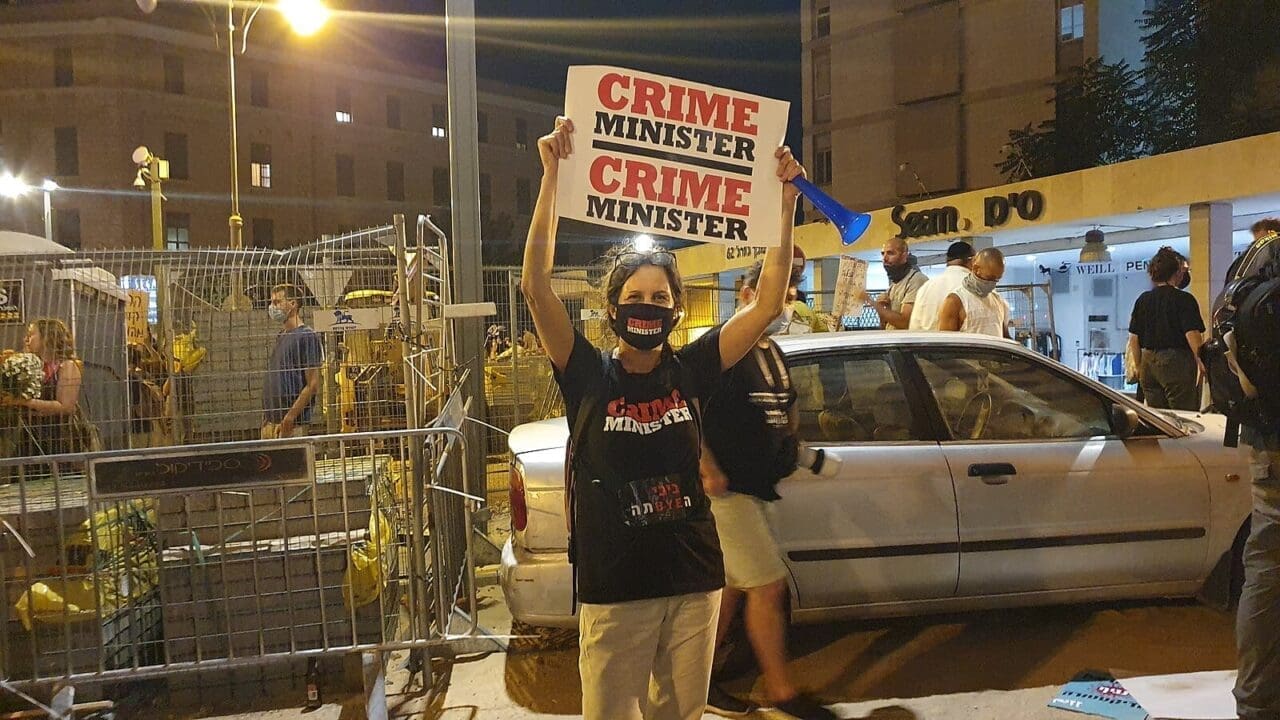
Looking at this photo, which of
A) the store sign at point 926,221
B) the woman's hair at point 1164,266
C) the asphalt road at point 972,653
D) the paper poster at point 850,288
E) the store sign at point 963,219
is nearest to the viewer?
the asphalt road at point 972,653

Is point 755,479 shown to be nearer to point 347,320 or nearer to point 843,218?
point 843,218

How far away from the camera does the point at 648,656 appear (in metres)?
2.64

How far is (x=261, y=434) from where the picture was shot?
6.09m

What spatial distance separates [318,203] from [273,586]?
43.5 m

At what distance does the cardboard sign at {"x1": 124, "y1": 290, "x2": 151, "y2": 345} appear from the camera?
6.40 metres

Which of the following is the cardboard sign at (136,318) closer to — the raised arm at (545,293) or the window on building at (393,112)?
the raised arm at (545,293)

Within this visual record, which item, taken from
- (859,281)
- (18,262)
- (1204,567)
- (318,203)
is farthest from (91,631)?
(318,203)

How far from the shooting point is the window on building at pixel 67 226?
129ft

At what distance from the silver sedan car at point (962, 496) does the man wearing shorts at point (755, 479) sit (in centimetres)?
41

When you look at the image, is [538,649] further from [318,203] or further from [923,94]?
[318,203]

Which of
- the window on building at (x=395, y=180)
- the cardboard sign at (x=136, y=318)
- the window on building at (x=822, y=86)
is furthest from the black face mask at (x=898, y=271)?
the window on building at (x=395, y=180)

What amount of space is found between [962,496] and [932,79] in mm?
32812

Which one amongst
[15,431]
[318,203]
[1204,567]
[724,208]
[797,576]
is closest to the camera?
[724,208]

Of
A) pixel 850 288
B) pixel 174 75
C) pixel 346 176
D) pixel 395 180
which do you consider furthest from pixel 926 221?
pixel 395 180
